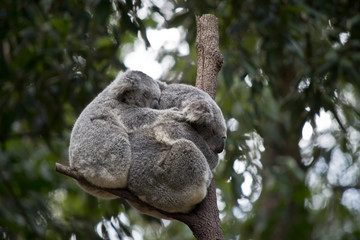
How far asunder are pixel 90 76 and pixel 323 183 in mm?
3848

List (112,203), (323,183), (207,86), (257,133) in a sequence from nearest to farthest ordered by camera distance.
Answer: (207,86) → (112,203) → (257,133) → (323,183)

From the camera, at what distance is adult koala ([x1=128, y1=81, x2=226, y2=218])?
253 cm

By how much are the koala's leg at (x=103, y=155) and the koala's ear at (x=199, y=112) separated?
372 millimetres

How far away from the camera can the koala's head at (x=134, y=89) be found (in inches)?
110

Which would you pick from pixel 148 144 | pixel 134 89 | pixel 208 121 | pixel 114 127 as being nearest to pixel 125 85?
pixel 134 89

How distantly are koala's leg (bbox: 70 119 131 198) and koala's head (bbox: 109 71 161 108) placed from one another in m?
0.23

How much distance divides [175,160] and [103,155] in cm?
38

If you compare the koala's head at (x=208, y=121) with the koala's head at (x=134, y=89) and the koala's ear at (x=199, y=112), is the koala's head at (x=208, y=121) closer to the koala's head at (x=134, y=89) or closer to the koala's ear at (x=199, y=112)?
the koala's ear at (x=199, y=112)

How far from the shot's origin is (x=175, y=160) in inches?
99.3

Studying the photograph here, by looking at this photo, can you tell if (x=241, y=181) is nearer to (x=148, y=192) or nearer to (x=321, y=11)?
(x=148, y=192)

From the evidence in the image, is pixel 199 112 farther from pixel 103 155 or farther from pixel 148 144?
pixel 103 155

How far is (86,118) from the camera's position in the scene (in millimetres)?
2697

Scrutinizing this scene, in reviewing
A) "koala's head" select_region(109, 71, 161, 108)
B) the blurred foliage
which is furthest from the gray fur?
the blurred foliage

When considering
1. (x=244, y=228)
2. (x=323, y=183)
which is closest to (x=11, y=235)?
(x=244, y=228)
